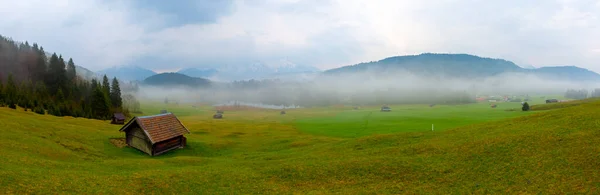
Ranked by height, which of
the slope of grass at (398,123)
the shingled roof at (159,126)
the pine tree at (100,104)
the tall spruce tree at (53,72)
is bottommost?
the slope of grass at (398,123)

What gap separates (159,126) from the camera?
145ft

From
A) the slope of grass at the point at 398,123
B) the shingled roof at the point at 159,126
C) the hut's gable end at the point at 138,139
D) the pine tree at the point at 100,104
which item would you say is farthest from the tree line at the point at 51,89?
the slope of grass at the point at 398,123

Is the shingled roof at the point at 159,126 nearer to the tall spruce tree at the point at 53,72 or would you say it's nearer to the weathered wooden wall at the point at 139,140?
the weathered wooden wall at the point at 139,140

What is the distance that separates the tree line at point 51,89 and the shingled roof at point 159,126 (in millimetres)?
57271

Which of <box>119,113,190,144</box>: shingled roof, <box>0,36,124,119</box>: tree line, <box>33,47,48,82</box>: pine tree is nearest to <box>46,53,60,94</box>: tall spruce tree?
<box>0,36,124,119</box>: tree line

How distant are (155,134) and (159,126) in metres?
2.54

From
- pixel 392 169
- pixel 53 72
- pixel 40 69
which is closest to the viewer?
pixel 392 169

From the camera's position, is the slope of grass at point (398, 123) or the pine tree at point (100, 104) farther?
the pine tree at point (100, 104)

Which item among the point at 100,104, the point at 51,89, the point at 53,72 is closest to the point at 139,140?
the point at 100,104

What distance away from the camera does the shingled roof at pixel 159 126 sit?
41806 millimetres

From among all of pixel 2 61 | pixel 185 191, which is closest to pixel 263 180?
pixel 185 191

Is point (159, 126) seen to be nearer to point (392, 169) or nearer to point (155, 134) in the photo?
point (155, 134)

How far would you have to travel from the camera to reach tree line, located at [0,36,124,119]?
290ft

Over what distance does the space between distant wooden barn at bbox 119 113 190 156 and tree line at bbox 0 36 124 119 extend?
5585cm
